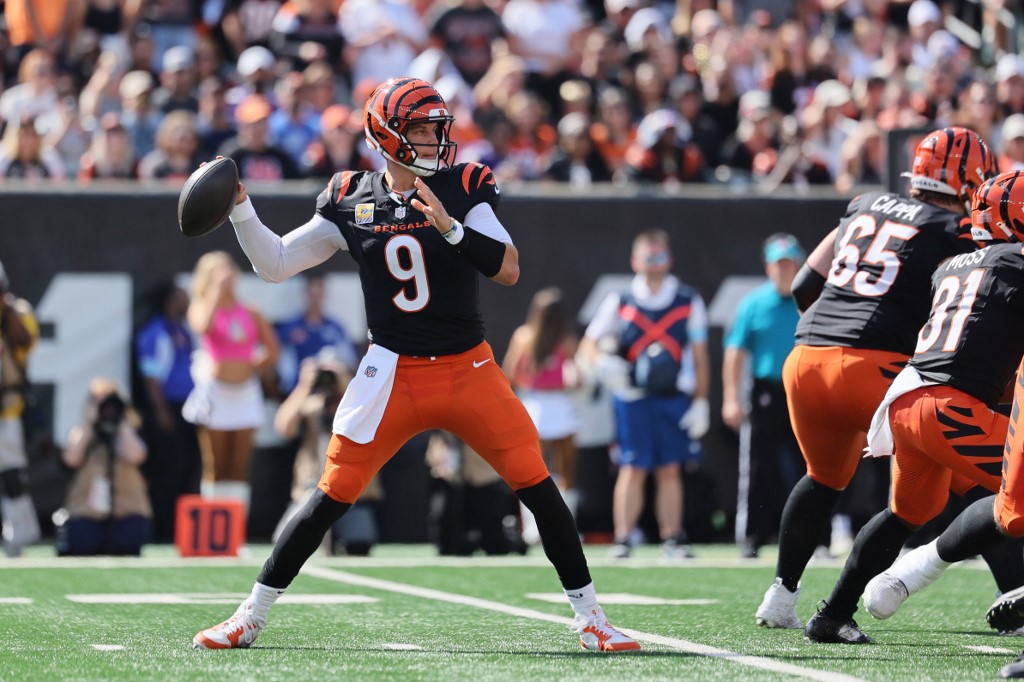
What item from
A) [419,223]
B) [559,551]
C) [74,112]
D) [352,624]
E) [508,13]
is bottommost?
[352,624]

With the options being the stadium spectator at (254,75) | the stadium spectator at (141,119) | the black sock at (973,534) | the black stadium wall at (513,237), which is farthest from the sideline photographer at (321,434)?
the black sock at (973,534)

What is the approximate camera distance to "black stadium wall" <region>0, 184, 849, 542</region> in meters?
10.8

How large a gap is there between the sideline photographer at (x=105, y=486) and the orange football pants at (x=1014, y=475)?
6124 millimetres

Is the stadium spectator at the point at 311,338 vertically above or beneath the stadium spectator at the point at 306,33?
beneath

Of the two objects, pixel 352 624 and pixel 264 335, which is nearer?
pixel 352 624

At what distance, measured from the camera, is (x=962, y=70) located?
14203mm

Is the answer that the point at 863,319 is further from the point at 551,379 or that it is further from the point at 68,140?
the point at 68,140

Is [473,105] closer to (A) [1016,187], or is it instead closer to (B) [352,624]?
(B) [352,624]

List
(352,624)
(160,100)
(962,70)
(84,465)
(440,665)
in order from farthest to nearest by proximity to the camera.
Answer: (962,70) < (160,100) < (84,465) < (352,624) < (440,665)

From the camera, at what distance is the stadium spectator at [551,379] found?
10656mm

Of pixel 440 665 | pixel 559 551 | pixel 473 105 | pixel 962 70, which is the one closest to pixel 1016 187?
pixel 559 551

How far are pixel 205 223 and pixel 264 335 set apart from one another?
514cm

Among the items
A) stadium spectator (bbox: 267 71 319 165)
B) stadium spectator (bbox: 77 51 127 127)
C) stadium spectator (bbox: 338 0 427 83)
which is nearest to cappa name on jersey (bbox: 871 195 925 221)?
stadium spectator (bbox: 267 71 319 165)

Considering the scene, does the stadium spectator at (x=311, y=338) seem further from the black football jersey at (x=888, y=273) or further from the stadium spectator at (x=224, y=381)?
the black football jersey at (x=888, y=273)
